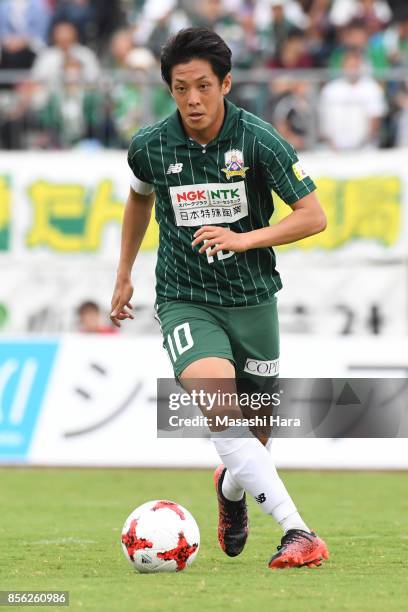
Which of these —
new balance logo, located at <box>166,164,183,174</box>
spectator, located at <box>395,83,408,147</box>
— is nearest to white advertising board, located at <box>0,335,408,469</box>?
spectator, located at <box>395,83,408,147</box>

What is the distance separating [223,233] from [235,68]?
10467 mm

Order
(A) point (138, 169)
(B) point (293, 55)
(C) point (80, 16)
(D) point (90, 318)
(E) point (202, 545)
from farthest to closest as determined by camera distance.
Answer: (C) point (80, 16) → (B) point (293, 55) → (D) point (90, 318) → (E) point (202, 545) → (A) point (138, 169)

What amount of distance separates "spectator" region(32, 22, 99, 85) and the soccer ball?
10.6 meters

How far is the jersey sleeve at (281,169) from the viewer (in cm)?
700

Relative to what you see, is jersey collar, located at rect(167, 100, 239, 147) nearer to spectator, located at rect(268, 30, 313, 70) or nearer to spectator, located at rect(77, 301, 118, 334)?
spectator, located at rect(77, 301, 118, 334)

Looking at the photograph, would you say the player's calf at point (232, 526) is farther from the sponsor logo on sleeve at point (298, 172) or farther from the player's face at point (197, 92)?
the player's face at point (197, 92)

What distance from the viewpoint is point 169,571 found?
704 centimetres

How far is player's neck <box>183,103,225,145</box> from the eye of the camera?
7.09m

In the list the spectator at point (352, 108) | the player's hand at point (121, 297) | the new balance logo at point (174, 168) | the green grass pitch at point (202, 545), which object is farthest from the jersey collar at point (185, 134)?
the spectator at point (352, 108)

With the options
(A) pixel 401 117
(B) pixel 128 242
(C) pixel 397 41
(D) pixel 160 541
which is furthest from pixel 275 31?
(D) pixel 160 541

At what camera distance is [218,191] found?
280 inches

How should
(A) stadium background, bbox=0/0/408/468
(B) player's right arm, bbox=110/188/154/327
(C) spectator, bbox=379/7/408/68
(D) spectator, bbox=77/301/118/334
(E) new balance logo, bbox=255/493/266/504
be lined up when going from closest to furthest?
(E) new balance logo, bbox=255/493/266/504, (B) player's right arm, bbox=110/188/154/327, (D) spectator, bbox=77/301/118/334, (A) stadium background, bbox=0/0/408/468, (C) spectator, bbox=379/7/408/68

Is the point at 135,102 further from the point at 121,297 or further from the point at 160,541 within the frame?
the point at 160,541

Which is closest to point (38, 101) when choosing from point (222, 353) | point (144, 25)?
point (144, 25)
